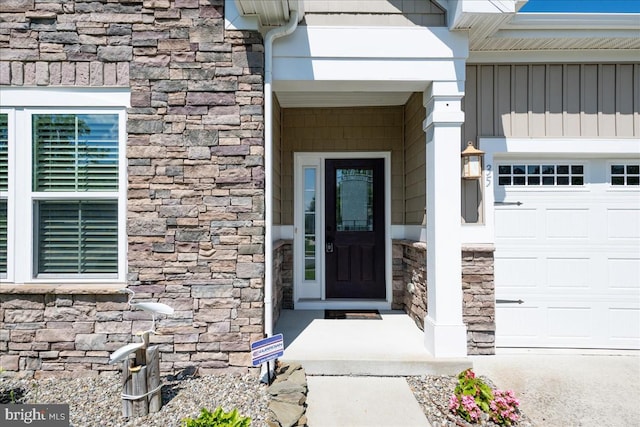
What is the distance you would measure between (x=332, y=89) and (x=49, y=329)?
3.17 metres

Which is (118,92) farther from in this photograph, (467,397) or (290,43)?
(467,397)

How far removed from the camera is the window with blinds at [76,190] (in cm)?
285

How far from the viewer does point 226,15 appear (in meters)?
2.81

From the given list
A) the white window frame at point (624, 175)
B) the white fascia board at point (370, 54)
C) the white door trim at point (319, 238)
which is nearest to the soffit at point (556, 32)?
the white fascia board at point (370, 54)

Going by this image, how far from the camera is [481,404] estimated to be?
2287mm

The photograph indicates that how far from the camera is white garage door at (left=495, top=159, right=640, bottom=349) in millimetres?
3447

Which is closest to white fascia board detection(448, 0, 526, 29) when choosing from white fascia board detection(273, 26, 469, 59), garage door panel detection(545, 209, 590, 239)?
white fascia board detection(273, 26, 469, 59)

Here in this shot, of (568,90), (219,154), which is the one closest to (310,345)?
(219,154)

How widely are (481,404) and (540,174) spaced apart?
239 cm

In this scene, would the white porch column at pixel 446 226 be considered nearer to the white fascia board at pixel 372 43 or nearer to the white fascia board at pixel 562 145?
the white fascia board at pixel 372 43

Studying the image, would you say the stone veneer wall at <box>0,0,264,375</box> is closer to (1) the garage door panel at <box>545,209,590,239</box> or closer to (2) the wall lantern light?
(2) the wall lantern light

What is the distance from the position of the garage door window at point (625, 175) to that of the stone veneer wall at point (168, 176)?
11.7ft

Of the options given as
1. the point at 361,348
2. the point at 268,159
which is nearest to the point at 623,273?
the point at 361,348

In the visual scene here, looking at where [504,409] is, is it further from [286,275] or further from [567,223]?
[286,275]
